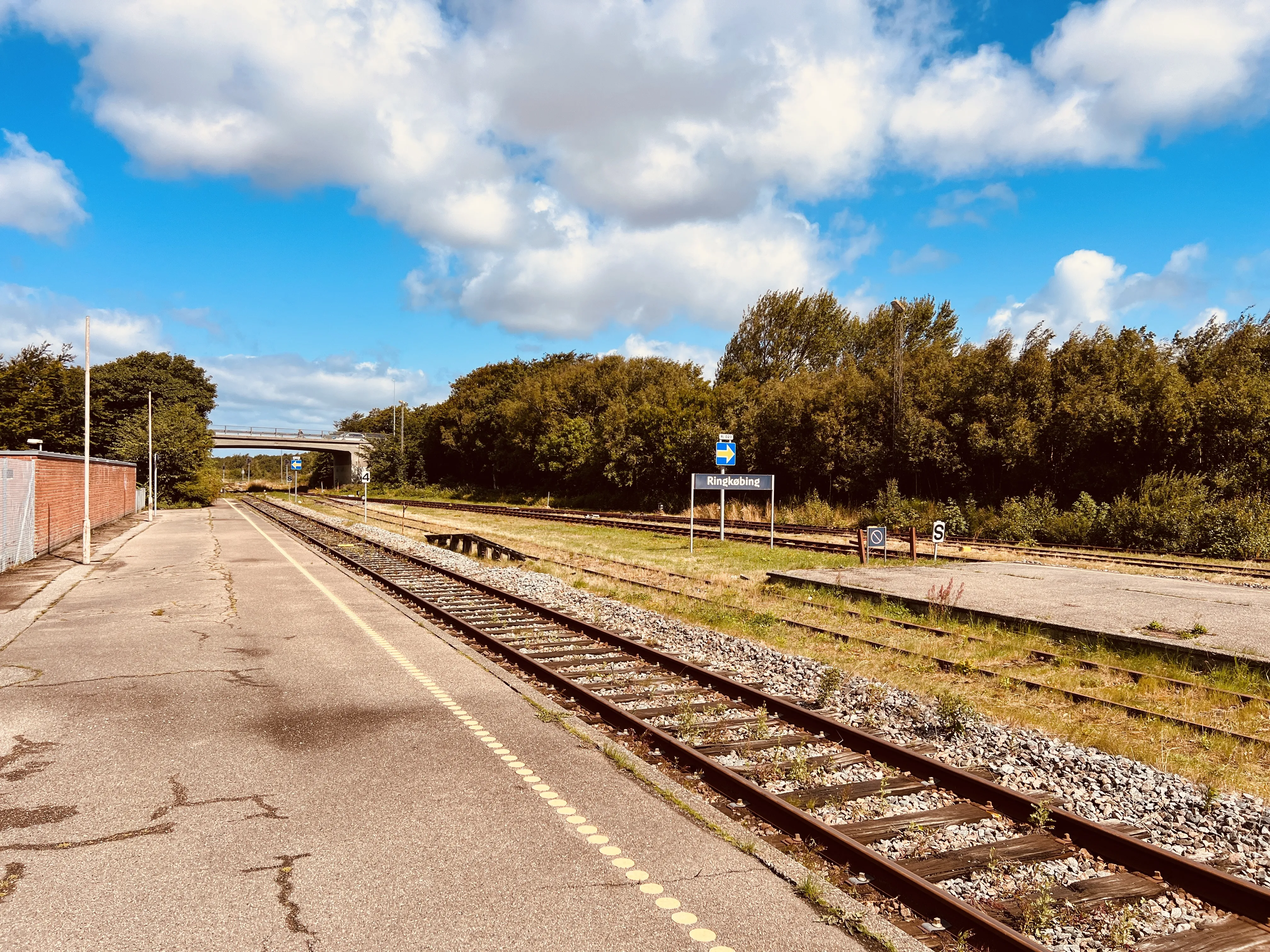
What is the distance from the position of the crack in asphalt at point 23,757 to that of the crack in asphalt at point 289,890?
9.16 feet

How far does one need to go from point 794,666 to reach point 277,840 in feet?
21.5

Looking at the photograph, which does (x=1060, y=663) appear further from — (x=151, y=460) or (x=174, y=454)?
(x=174, y=454)

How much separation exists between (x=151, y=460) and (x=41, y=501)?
25849mm

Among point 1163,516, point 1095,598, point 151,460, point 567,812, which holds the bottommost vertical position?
point 567,812

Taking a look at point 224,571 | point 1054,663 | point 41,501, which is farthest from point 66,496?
point 1054,663

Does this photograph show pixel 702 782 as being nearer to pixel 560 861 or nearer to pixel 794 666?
pixel 560 861

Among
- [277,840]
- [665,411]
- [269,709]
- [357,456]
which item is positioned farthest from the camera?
[357,456]

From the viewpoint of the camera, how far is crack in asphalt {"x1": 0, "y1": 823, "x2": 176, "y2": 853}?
495 centimetres

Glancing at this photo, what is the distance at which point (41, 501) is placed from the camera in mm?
22984

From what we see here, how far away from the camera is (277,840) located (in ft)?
16.8

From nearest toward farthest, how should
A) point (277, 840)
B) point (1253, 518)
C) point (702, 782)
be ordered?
point (277, 840) < point (702, 782) < point (1253, 518)

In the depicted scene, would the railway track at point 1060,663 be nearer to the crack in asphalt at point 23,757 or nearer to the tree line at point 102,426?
the crack in asphalt at point 23,757

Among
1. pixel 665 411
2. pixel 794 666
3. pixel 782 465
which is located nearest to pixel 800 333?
pixel 665 411

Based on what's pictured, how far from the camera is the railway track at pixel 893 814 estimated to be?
14.1 ft
